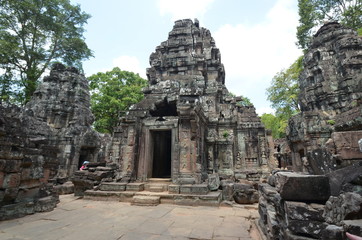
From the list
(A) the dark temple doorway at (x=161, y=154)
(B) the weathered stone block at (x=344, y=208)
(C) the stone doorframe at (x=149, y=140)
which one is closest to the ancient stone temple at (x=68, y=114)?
(A) the dark temple doorway at (x=161, y=154)

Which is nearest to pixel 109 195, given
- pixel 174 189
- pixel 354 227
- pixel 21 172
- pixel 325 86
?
pixel 174 189

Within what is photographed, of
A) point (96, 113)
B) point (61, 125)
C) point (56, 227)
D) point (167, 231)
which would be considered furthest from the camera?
point (96, 113)

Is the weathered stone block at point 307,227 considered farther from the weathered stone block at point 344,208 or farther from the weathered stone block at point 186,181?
the weathered stone block at point 186,181

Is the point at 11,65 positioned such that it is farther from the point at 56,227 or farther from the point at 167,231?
the point at 167,231

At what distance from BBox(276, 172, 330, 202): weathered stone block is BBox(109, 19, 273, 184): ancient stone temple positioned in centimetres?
484

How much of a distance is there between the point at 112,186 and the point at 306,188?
21.8 ft

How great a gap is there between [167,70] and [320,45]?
46.7 feet

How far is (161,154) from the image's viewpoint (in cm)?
1102

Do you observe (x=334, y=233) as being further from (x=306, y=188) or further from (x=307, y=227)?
(x=306, y=188)

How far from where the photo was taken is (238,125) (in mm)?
11125

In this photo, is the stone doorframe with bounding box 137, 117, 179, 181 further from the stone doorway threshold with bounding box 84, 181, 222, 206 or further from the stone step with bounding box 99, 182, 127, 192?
the stone step with bounding box 99, 182, 127, 192

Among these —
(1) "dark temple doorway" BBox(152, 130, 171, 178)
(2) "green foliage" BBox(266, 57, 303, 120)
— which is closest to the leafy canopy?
(2) "green foliage" BBox(266, 57, 303, 120)

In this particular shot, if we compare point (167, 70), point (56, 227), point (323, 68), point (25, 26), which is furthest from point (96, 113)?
point (323, 68)

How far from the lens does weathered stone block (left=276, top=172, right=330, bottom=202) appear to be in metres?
2.21
